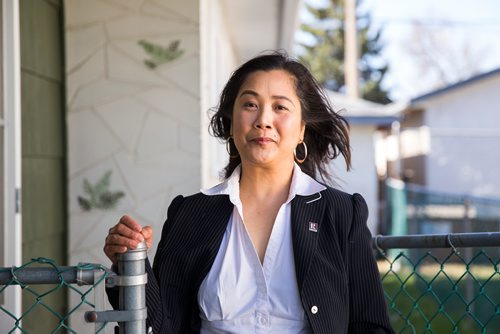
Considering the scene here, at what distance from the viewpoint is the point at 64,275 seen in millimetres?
1762

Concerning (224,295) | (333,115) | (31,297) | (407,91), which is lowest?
(31,297)

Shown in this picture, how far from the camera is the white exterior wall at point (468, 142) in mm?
17859

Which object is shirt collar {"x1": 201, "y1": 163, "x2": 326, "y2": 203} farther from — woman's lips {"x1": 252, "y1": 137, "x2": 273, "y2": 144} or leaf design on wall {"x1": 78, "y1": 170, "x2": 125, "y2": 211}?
leaf design on wall {"x1": 78, "y1": 170, "x2": 125, "y2": 211}

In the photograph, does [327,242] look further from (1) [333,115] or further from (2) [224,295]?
(1) [333,115]

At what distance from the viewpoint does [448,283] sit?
269 inches

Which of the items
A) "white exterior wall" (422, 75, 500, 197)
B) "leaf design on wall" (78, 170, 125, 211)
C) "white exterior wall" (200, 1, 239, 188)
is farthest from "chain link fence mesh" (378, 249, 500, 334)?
"white exterior wall" (422, 75, 500, 197)

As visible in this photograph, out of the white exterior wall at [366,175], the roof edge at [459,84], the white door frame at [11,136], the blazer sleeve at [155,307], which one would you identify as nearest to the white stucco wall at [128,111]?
the white door frame at [11,136]

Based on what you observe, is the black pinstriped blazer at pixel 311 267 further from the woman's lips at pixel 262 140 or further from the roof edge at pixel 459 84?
the roof edge at pixel 459 84

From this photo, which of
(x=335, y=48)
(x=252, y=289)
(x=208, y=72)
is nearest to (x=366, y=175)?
(x=208, y=72)

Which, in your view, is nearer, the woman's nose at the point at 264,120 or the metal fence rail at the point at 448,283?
the woman's nose at the point at 264,120

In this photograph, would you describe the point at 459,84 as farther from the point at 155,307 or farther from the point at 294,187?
the point at 155,307

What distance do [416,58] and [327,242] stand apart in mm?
40534

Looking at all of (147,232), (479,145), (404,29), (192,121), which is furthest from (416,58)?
(147,232)

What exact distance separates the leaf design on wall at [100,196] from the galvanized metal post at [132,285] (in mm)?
2873
